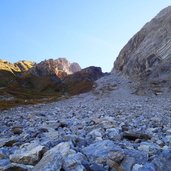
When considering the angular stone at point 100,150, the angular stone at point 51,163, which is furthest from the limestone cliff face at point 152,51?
the angular stone at point 51,163

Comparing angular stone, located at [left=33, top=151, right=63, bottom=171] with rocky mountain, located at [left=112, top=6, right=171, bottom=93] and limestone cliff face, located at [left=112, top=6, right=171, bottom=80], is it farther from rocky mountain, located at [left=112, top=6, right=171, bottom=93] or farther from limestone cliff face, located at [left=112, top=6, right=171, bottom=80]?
limestone cliff face, located at [left=112, top=6, right=171, bottom=80]

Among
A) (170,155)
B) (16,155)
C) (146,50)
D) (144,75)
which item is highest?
(146,50)

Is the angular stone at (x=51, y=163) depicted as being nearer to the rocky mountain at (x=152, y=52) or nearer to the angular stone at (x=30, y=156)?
the angular stone at (x=30, y=156)

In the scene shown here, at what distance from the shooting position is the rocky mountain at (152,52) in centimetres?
8347

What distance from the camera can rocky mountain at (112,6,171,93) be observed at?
83475 millimetres

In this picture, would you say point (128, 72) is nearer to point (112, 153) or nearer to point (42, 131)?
point (42, 131)

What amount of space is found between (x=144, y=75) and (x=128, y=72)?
2175cm

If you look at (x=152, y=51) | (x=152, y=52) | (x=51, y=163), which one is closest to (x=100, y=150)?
(x=51, y=163)

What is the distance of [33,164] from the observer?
9.27 metres

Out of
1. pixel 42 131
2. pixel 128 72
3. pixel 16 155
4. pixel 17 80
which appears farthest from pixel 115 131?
pixel 17 80

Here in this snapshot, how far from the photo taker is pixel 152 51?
9388 cm

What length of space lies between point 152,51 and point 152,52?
73cm

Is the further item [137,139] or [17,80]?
[17,80]

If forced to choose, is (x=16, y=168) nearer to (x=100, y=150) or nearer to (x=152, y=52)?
(x=100, y=150)
